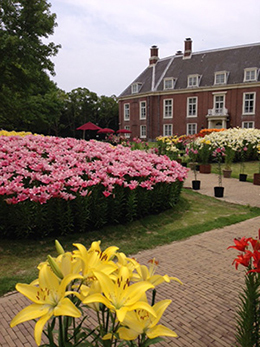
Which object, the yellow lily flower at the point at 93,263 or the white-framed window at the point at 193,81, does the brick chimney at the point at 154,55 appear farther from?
the yellow lily flower at the point at 93,263

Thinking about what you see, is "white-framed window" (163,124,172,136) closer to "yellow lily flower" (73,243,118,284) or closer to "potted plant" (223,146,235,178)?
"potted plant" (223,146,235,178)

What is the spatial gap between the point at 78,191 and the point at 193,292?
260cm

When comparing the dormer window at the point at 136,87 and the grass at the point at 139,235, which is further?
the dormer window at the point at 136,87

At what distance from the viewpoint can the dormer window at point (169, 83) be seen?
3872 centimetres

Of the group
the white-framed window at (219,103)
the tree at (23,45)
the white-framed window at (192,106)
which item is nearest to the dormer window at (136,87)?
the white-framed window at (192,106)

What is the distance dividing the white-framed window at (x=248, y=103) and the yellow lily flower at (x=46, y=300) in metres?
36.7

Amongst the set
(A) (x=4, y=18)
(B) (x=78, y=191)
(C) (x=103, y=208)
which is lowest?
(C) (x=103, y=208)

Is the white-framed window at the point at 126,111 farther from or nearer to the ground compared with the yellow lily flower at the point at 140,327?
farther from the ground

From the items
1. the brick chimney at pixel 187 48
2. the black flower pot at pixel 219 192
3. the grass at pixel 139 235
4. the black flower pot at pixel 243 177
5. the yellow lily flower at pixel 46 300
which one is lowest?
the grass at pixel 139 235

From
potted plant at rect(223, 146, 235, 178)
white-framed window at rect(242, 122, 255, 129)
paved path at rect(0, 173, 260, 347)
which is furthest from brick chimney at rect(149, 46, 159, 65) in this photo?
paved path at rect(0, 173, 260, 347)

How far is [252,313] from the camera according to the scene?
1.93 meters

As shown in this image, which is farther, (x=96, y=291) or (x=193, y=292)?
(x=193, y=292)

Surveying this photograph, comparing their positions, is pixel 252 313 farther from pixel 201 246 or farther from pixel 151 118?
pixel 151 118

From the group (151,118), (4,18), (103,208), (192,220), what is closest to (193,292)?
(103,208)
